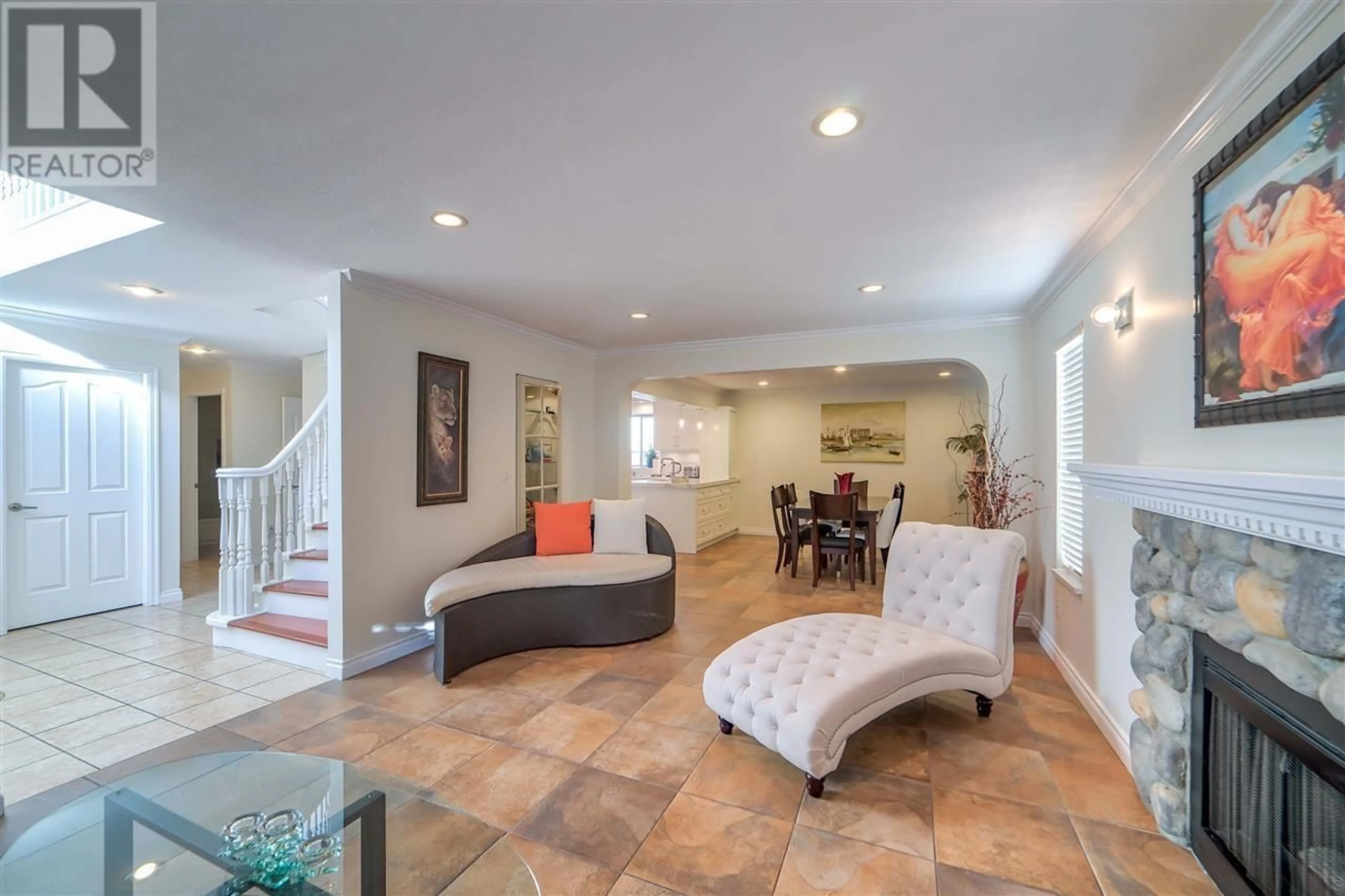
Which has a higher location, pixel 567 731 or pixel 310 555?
pixel 310 555

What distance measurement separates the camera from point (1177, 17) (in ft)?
4.33

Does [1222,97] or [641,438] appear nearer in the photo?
[1222,97]

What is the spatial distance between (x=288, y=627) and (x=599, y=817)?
2839mm

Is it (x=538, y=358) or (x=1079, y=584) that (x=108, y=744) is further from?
(x=1079, y=584)

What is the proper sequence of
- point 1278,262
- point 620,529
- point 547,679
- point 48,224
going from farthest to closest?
1. point 620,529
2. point 547,679
3. point 48,224
4. point 1278,262

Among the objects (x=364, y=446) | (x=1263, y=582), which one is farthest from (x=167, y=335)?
(x=1263, y=582)

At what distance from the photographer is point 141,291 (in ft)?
11.9

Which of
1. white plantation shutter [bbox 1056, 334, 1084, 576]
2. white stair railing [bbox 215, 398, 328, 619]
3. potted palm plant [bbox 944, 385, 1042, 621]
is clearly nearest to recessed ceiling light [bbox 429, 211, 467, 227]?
white stair railing [bbox 215, 398, 328, 619]

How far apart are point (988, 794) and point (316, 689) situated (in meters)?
3.42

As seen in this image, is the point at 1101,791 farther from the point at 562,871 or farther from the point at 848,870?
the point at 562,871

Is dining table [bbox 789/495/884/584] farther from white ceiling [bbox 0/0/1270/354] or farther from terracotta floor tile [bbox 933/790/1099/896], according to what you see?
terracotta floor tile [bbox 933/790/1099/896]

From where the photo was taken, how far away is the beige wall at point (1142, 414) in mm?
1368

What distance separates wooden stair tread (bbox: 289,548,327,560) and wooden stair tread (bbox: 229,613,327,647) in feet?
1.37

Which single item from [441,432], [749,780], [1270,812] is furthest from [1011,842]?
[441,432]
